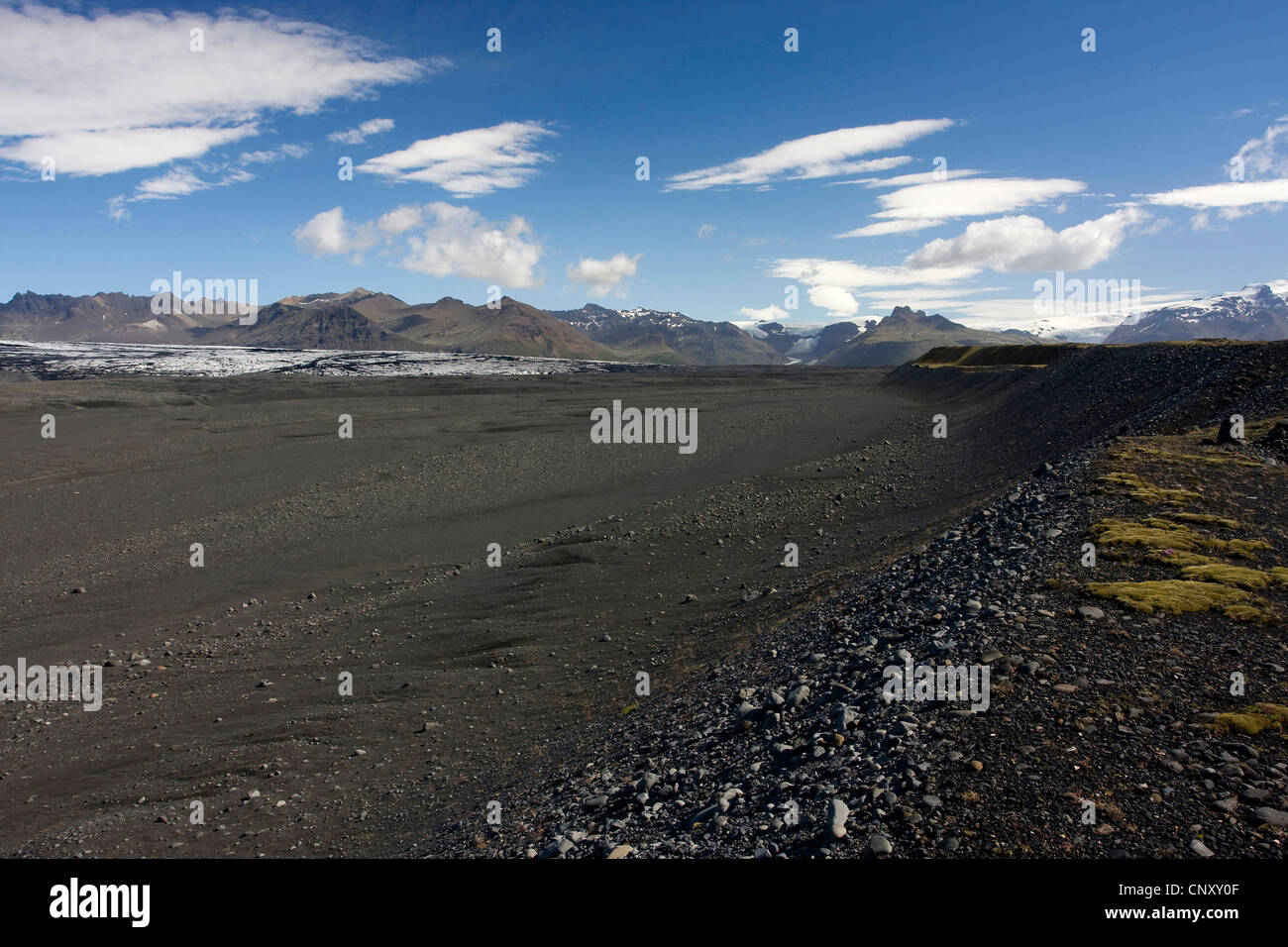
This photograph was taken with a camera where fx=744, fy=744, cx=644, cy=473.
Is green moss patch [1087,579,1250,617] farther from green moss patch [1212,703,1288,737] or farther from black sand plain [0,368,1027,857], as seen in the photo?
black sand plain [0,368,1027,857]

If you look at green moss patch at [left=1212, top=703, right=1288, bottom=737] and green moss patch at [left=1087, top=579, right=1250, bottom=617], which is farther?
green moss patch at [left=1087, top=579, right=1250, bottom=617]

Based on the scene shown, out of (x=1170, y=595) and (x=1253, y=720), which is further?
(x=1170, y=595)

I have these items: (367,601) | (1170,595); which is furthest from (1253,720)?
(367,601)

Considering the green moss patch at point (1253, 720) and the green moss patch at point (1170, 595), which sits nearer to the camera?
the green moss patch at point (1253, 720)

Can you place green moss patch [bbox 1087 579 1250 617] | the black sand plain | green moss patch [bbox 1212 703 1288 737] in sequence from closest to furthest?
1. green moss patch [bbox 1212 703 1288 737]
2. green moss patch [bbox 1087 579 1250 617]
3. the black sand plain

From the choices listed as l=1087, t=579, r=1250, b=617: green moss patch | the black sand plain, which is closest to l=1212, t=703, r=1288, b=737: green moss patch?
l=1087, t=579, r=1250, b=617: green moss patch

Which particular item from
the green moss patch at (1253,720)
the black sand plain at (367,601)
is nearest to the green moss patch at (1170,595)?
the green moss patch at (1253,720)

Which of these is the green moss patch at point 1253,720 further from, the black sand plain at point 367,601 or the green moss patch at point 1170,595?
the black sand plain at point 367,601

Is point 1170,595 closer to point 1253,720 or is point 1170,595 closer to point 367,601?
point 1253,720

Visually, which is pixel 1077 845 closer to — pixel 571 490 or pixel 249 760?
pixel 249 760

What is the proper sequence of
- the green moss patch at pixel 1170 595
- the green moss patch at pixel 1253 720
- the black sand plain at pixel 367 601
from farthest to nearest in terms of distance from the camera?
the black sand plain at pixel 367 601
the green moss patch at pixel 1170 595
the green moss patch at pixel 1253 720
